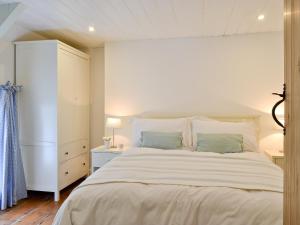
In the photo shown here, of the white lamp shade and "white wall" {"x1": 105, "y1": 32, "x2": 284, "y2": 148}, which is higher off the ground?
"white wall" {"x1": 105, "y1": 32, "x2": 284, "y2": 148}

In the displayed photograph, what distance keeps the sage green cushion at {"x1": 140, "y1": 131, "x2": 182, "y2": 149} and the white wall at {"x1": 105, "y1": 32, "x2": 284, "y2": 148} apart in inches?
25.0

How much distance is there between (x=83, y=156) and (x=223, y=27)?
2.92 metres

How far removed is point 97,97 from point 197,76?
178 centimetres

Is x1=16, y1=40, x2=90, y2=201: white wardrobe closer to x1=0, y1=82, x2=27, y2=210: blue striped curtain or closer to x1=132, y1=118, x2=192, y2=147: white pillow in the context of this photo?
x1=0, y1=82, x2=27, y2=210: blue striped curtain

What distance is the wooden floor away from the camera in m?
2.84

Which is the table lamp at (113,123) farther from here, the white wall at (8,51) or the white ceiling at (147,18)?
the white wall at (8,51)

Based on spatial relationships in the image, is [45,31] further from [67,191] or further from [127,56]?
[67,191]

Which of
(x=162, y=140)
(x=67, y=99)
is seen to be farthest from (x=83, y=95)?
(x=162, y=140)

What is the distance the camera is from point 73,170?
3943 mm

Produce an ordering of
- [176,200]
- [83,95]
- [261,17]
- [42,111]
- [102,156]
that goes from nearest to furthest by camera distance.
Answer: [176,200], [261,17], [42,111], [102,156], [83,95]

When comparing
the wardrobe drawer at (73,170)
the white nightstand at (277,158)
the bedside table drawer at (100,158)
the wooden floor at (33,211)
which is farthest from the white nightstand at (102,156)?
the white nightstand at (277,158)

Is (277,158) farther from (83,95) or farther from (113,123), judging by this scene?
(83,95)

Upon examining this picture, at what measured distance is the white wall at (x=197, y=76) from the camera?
367 cm

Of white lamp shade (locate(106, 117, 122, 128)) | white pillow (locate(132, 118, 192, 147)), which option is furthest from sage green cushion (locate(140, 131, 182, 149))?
white lamp shade (locate(106, 117, 122, 128))
